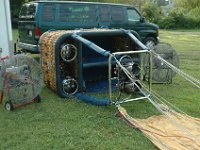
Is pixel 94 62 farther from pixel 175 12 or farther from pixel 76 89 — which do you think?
pixel 175 12

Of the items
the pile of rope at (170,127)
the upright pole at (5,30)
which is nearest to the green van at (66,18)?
the upright pole at (5,30)

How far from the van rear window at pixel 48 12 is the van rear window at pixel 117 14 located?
2605mm

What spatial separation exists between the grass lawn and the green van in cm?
445

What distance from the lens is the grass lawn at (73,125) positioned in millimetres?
5305

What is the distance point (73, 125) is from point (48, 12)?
6.83 meters

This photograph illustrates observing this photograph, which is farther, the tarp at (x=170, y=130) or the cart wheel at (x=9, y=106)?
the cart wheel at (x=9, y=106)

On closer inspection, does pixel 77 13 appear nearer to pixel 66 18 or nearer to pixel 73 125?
pixel 66 18

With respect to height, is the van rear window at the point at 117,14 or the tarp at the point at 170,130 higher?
the van rear window at the point at 117,14

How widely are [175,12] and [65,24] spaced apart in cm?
3054

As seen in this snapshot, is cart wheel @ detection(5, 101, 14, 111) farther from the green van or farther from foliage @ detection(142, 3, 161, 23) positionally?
foliage @ detection(142, 3, 161, 23)

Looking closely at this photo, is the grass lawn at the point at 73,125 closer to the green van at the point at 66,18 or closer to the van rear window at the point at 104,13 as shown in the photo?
the green van at the point at 66,18

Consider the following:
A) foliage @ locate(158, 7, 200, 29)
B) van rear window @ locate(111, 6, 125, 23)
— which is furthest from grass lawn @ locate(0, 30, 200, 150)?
foliage @ locate(158, 7, 200, 29)

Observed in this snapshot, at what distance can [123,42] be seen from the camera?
8.83 meters

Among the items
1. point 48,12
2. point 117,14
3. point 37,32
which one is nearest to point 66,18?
point 48,12
